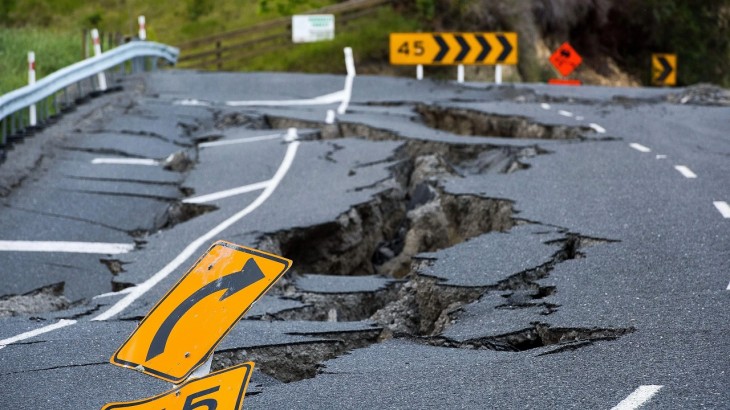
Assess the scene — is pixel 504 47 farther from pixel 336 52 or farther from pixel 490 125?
pixel 490 125

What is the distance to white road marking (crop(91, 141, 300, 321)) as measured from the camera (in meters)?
8.77

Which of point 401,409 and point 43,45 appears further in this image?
point 43,45

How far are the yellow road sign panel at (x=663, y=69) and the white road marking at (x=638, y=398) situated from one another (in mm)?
29399

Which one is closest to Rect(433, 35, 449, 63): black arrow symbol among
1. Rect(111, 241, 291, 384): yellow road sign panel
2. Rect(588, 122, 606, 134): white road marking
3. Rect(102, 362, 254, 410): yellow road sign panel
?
Rect(588, 122, 606, 134): white road marking

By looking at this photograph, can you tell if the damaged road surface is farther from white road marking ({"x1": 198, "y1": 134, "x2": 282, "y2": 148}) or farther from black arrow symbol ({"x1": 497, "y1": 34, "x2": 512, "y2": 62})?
black arrow symbol ({"x1": 497, "y1": 34, "x2": 512, "y2": 62})

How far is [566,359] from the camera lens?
6410 mm

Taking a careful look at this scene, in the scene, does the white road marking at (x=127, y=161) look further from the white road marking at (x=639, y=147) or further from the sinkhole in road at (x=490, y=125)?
the white road marking at (x=639, y=147)

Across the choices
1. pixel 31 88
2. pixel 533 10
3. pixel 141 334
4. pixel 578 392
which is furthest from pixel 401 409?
pixel 533 10

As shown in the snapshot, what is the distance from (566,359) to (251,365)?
2.04m

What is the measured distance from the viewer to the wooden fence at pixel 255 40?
35.3 meters

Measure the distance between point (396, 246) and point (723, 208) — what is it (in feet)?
9.89

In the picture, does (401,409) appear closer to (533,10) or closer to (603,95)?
(603,95)

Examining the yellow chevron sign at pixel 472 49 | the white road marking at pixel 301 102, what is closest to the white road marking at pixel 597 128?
the white road marking at pixel 301 102

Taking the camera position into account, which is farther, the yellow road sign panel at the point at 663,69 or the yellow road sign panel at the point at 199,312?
the yellow road sign panel at the point at 663,69
